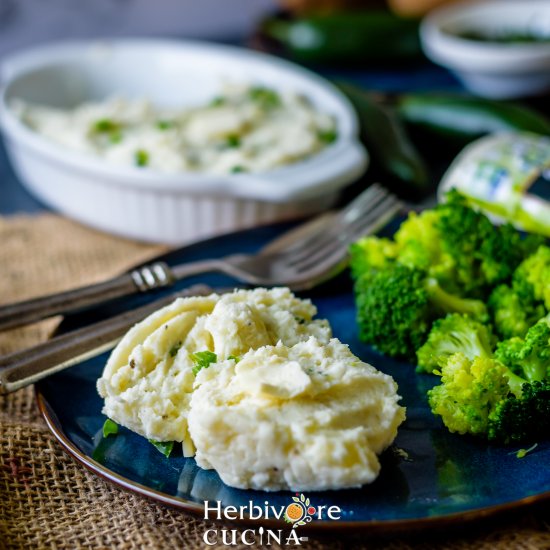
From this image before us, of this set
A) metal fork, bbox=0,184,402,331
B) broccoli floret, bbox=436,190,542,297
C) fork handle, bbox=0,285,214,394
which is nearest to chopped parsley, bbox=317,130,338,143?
metal fork, bbox=0,184,402,331

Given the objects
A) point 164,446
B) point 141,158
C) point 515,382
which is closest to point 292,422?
point 164,446

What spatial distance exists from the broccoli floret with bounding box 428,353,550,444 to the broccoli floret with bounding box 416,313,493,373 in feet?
0.55

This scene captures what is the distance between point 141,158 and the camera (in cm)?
328

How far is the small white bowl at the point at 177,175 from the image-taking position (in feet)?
10.2

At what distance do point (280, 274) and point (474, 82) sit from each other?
8.13 ft

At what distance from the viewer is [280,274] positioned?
2.65 metres

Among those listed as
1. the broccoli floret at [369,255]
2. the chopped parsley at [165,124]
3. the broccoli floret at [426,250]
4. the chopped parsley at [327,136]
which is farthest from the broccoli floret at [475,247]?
the chopped parsley at [165,124]

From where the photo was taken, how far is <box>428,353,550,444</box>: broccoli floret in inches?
72.4

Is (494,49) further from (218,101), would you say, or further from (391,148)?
(218,101)

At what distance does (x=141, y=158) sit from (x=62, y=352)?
1.40 meters

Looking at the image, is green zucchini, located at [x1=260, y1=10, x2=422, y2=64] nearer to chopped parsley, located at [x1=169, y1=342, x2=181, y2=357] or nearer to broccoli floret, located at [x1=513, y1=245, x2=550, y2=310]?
broccoli floret, located at [x1=513, y1=245, x2=550, y2=310]

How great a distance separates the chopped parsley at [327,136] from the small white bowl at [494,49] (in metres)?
1.21

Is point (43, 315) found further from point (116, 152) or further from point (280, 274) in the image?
point (116, 152)

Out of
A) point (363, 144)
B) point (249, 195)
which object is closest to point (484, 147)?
point (363, 144)
